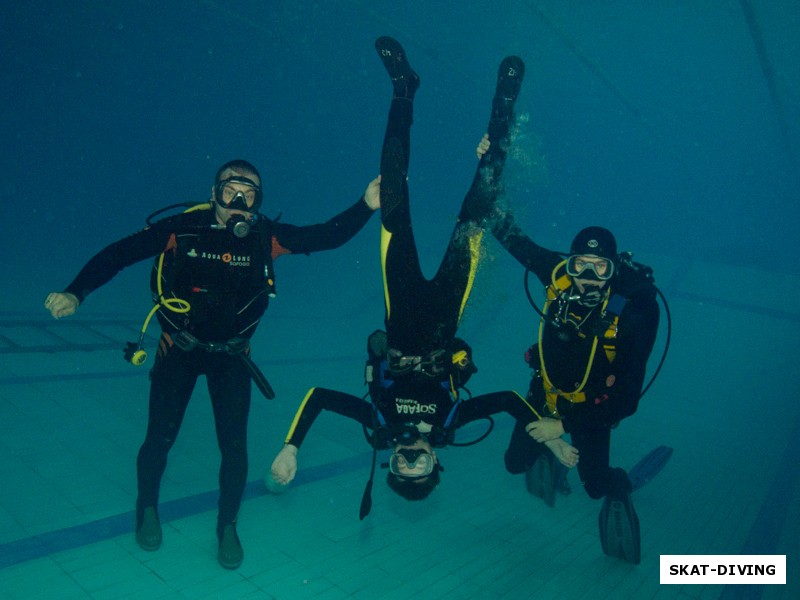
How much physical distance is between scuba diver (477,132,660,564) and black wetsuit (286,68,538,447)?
312 millimetres

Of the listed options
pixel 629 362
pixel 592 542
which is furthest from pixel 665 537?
pixel 629 362

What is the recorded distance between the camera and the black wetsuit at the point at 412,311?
328 centimetres

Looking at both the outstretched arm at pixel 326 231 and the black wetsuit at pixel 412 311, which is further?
the outstretched arm at pixel 326 231

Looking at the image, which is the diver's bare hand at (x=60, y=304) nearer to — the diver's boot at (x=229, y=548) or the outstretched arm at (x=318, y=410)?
the outstretched arm at (x=318, y=410)

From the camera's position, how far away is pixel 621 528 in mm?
3793

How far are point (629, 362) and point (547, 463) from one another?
1637mm

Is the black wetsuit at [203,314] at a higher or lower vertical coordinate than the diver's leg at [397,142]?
lower

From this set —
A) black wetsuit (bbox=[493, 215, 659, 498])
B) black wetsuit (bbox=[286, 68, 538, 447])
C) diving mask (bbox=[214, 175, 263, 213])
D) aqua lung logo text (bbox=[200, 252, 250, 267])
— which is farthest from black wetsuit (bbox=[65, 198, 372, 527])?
black wetsuit (bbox=[493, 215, 659, 498])

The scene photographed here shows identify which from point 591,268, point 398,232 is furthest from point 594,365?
point 398,232


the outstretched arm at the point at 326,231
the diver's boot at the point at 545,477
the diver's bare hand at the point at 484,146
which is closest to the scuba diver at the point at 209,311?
the outstretched arm at the point at 326,231

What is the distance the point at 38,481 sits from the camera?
12.5ft

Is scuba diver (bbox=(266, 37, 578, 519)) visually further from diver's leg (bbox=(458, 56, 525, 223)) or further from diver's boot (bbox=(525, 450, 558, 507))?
diver's boot (bbox=(525, 450, 558, 507))

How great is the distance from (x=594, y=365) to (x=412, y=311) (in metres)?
1.45

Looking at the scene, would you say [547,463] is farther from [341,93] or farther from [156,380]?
[341,93]
